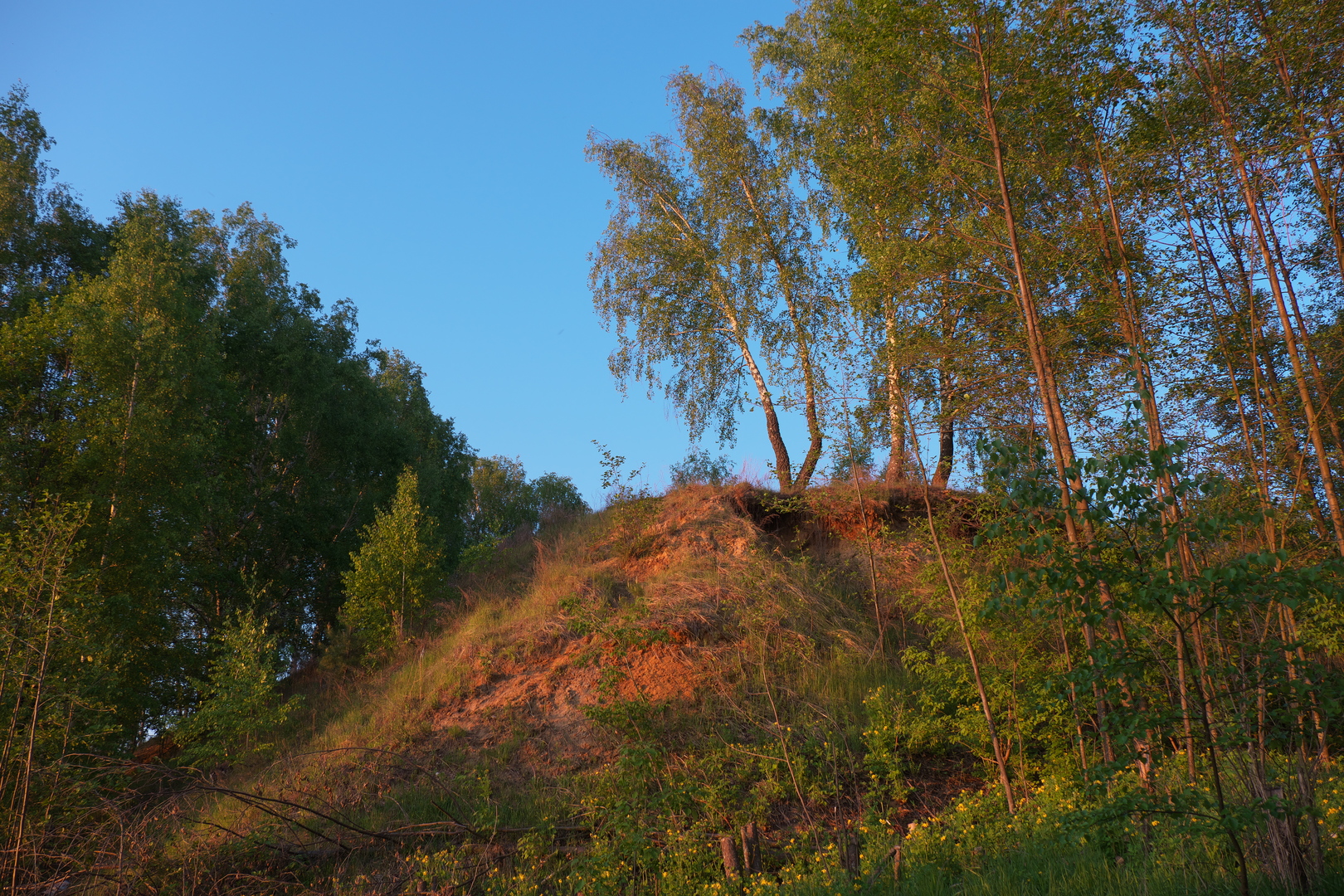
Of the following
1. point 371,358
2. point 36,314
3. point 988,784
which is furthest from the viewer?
point 371,358

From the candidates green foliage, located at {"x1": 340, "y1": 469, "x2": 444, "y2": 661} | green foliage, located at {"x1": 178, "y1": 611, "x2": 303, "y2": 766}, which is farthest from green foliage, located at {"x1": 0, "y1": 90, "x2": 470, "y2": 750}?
green foliage, located at {"x1": 340, "y1": 469, "x2": 444, "y2": 661}

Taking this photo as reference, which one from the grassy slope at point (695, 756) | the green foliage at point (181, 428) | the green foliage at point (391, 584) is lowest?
the grassy slope at point (695, 756)

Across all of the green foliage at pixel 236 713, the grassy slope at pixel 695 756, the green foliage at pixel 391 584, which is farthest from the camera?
the green foliage at pixel 391 584

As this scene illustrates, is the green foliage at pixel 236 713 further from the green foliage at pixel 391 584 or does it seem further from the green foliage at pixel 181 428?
the green foliage at pixel 391 584

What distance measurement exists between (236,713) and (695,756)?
810 cm

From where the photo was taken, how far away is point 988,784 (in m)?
8.26

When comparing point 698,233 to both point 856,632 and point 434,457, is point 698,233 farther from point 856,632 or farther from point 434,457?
point 434,457

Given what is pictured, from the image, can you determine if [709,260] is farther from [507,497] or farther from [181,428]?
[507,497]

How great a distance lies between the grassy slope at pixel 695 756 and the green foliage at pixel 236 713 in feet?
1.76

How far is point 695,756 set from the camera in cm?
943

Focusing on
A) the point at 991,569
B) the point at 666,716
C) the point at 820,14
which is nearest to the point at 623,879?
the point at 666,716

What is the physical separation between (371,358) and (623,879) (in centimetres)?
2587

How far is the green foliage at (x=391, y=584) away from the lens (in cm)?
→ 1595

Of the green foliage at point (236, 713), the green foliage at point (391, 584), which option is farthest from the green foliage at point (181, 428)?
the green foliage at point (391, 584)
